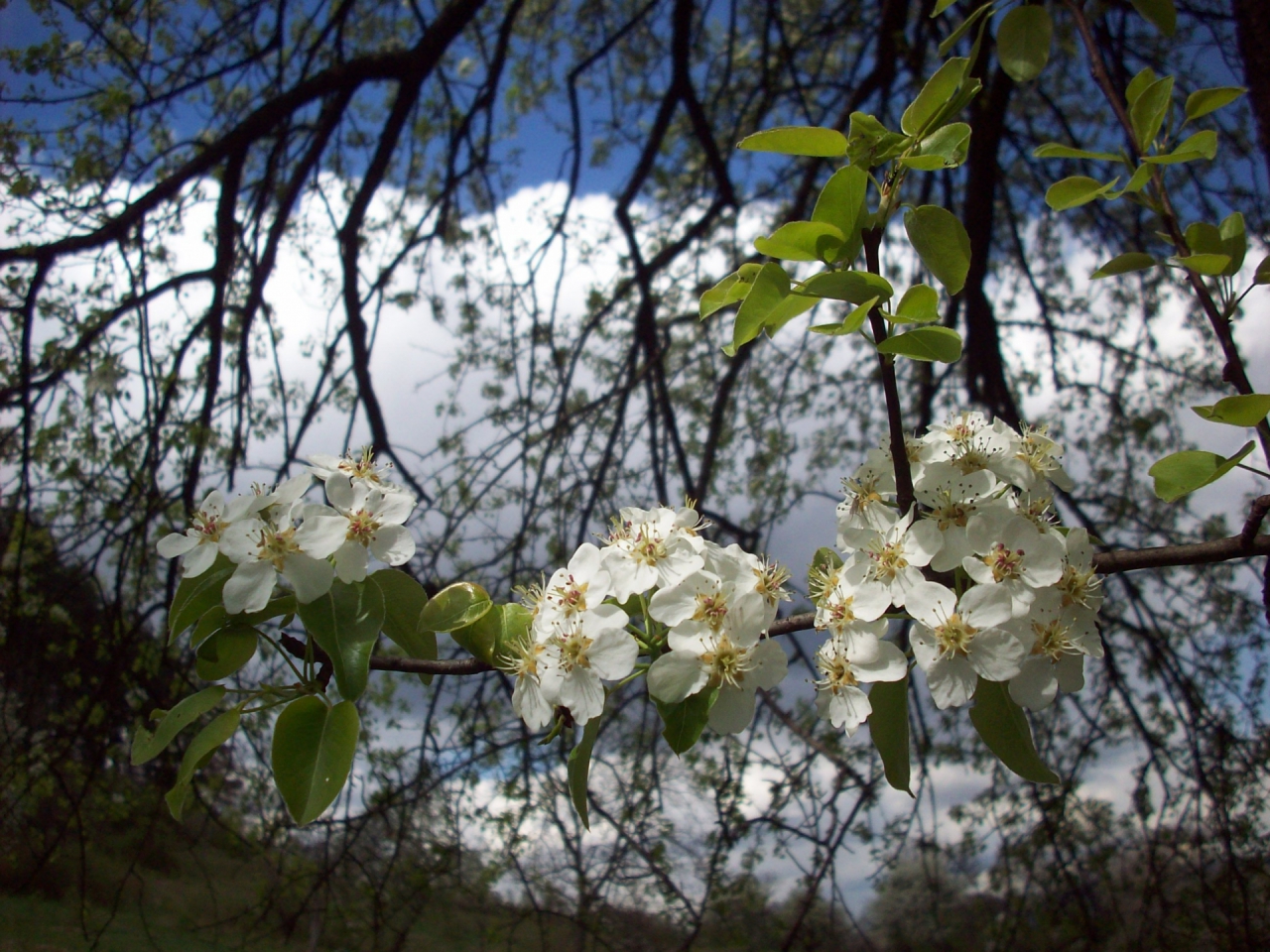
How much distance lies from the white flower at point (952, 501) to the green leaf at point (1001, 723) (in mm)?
107

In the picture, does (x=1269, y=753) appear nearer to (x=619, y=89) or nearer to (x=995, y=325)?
(x=995, y=325)

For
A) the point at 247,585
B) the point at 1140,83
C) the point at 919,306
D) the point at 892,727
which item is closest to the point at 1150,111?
the point at 1140,83

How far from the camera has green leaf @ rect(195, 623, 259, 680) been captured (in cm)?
67

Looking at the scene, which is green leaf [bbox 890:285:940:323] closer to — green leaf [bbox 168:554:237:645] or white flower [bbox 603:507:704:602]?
white flower [bbox 603:507:704:602]

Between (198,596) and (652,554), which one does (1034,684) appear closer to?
(652,554)

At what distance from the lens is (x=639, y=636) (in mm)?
706

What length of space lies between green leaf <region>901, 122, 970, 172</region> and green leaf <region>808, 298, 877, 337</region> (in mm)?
100

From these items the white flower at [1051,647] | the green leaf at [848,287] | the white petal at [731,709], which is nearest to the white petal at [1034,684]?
the white flower at [1051,647]

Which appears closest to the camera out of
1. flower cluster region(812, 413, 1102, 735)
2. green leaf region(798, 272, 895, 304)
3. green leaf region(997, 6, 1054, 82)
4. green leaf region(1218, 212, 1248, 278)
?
green leaf region(798, 272, 895, 304)

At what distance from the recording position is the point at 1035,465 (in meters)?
0.73

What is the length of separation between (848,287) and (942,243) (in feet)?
0.32

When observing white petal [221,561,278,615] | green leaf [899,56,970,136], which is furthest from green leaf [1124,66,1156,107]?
white petal [221,561,278,615]

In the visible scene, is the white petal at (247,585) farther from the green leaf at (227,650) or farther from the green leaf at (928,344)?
the green leaf at (928,344)

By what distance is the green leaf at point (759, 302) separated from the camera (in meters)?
0.54
